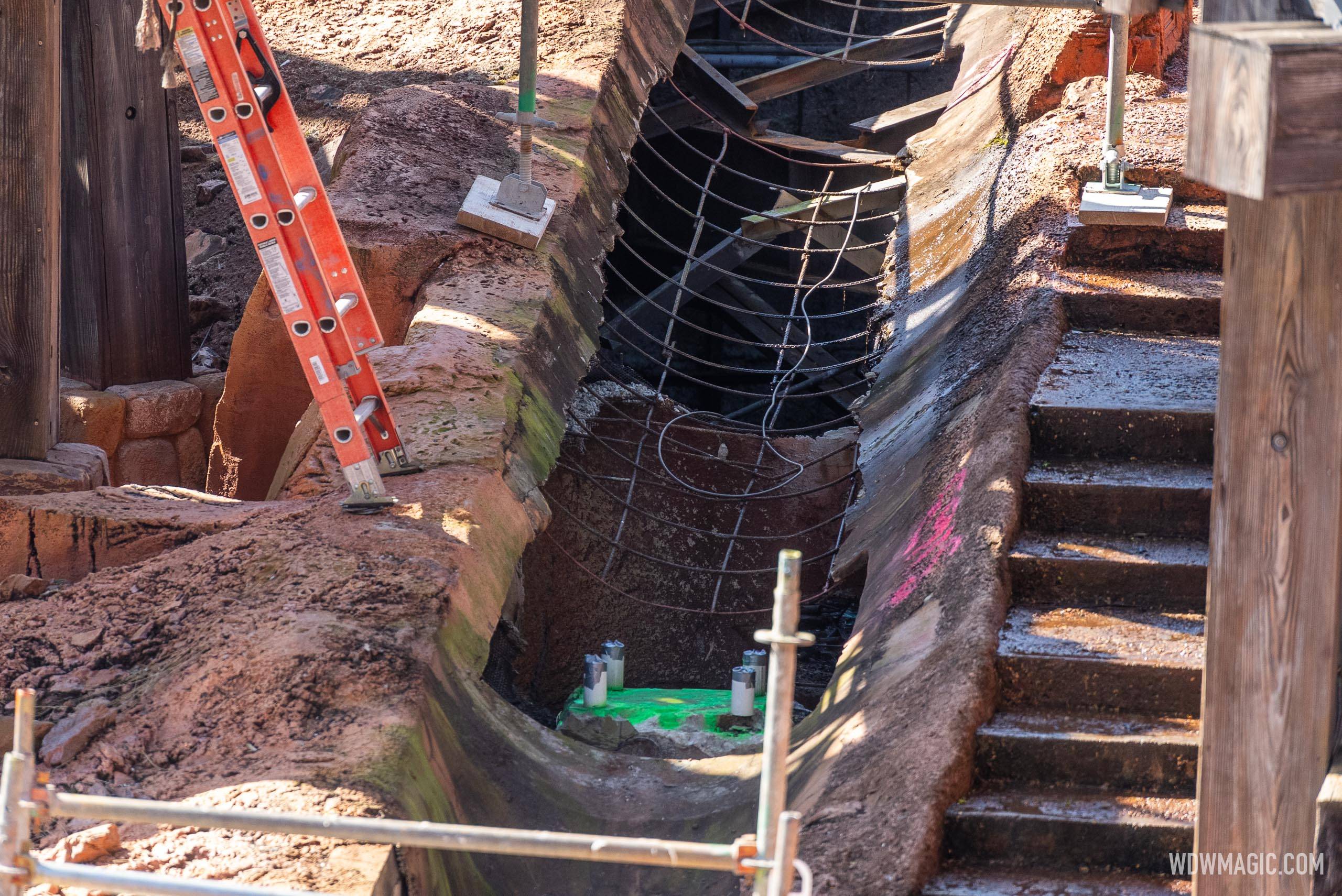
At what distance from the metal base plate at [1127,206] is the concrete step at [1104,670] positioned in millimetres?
2410

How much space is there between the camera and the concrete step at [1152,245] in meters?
6.23

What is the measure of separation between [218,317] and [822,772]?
563 centimetres

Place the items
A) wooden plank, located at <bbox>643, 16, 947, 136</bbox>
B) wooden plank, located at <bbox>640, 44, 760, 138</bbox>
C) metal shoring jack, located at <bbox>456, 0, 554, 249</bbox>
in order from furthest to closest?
wooden plank, located at <bbox>643, 16, 947, 136</bbox> < wooden plank, located at <bbox>640, 44, 760, 138</bbox> < metal shoring jack, located at <bbox>456, 0, 554, 249</bbox>

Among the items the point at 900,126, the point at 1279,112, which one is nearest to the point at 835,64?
the point at 900,126

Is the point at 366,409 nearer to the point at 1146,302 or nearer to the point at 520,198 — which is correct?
the point at 520,198

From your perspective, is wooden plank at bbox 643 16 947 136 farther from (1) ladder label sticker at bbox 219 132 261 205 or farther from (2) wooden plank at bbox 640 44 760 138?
(1) ladder label sticker at bbox 219 132 261 205

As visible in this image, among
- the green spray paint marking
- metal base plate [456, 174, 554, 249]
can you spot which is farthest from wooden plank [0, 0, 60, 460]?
the green spray paint marking

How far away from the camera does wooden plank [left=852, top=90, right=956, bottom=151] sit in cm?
1100

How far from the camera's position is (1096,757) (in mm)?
4039

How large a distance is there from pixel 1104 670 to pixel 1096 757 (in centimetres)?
30

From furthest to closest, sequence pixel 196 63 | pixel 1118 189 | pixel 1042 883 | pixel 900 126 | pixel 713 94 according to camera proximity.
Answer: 1. pixel 713 94
2. pixel 900 126
3. pixel 1118 189
4. pixel 196 63
5. pixel 1042 883

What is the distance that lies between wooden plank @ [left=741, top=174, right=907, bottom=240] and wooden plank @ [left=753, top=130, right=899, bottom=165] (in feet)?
0.79

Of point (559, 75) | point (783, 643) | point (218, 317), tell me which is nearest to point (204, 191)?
point (218, 317)

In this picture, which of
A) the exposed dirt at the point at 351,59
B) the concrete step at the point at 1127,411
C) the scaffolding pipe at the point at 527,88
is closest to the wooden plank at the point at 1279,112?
the concrete step at the point at 1127,411
